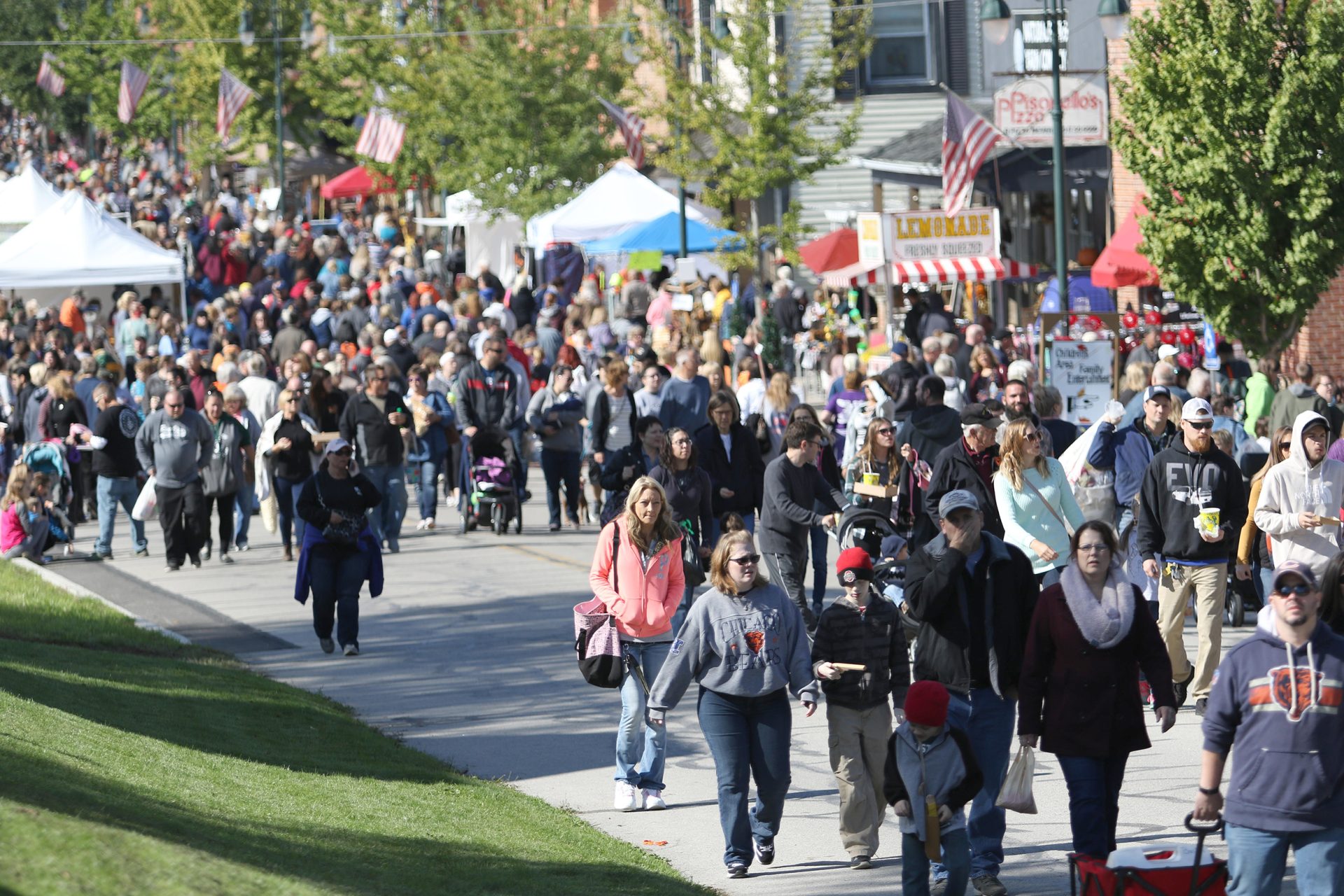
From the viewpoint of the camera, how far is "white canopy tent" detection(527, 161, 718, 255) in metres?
30.8

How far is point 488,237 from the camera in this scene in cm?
4247

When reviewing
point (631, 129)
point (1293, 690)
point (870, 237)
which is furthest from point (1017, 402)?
point (631, 129)

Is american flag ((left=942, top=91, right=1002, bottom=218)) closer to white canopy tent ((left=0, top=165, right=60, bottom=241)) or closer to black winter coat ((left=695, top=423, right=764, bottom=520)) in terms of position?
black winter coat ((left=695, top=423, right=764, bottom=520))

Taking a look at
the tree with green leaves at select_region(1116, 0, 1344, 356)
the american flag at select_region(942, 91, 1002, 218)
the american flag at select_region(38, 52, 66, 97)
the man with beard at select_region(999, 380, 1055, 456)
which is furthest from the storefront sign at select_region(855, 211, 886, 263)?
the american flag at select_region(38, 52, 66, 97)

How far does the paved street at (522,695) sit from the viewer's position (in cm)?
920

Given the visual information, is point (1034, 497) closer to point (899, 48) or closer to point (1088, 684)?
point (1088, 684)

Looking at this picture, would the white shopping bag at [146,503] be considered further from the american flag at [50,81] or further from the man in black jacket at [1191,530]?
the american flag at [50,81]

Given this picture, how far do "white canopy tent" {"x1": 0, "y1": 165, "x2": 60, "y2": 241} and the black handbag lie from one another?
24096 mm

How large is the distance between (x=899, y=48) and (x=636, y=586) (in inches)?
1252

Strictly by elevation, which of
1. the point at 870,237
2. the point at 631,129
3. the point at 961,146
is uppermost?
the point at 631,129

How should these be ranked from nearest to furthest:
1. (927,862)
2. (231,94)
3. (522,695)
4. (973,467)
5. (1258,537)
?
(927,862), (973,467), (1258,537), (522,695), (231,94)

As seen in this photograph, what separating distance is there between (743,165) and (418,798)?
81.8ft

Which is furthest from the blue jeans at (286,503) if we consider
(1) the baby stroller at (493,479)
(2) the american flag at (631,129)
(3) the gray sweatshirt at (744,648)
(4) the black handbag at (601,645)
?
(2) the american flag at (631,129)

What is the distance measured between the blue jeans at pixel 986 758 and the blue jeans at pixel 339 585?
6.68 m
